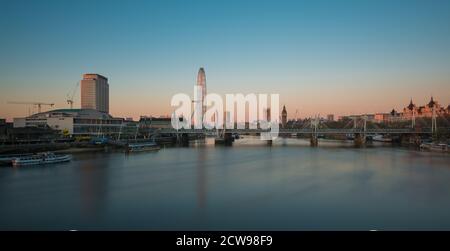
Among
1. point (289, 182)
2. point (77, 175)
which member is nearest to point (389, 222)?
point (289, 182)

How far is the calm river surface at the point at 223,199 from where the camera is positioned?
11.3ft

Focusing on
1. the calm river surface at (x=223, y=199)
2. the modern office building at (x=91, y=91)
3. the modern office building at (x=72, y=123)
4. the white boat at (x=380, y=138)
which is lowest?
the calm river surface at (x=223, y=199)

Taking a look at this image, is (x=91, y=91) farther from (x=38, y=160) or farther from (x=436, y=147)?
(x=436, y=147)

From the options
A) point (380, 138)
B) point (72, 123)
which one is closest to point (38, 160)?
point (72, 123)

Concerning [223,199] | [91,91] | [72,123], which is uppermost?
[91,91]

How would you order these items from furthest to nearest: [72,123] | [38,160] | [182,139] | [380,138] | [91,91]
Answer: [91,91] < [380,138] < [182,139] < [72,123] < [38,160]

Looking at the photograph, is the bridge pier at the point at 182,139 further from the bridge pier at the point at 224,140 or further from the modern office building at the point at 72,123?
the modern office building at the point at 72,123

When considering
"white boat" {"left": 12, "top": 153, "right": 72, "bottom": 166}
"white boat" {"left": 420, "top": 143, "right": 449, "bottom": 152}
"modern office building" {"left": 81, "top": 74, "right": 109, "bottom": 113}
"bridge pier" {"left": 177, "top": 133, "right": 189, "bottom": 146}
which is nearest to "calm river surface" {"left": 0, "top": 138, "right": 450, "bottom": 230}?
"white boat" {"left": 12, "top": 153, "right": 72, "bottom": 166}

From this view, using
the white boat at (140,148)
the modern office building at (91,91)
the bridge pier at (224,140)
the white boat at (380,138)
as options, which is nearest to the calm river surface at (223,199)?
the white boat at (140,148)

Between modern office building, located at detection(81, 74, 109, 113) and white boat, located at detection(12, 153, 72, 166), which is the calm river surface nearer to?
white boat, located at detection(12, 153, 72, 166)

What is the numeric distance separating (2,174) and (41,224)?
13.2 feet

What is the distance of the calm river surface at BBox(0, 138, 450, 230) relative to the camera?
11.3 ft

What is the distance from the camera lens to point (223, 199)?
455 cm

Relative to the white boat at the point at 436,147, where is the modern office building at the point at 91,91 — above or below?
above
